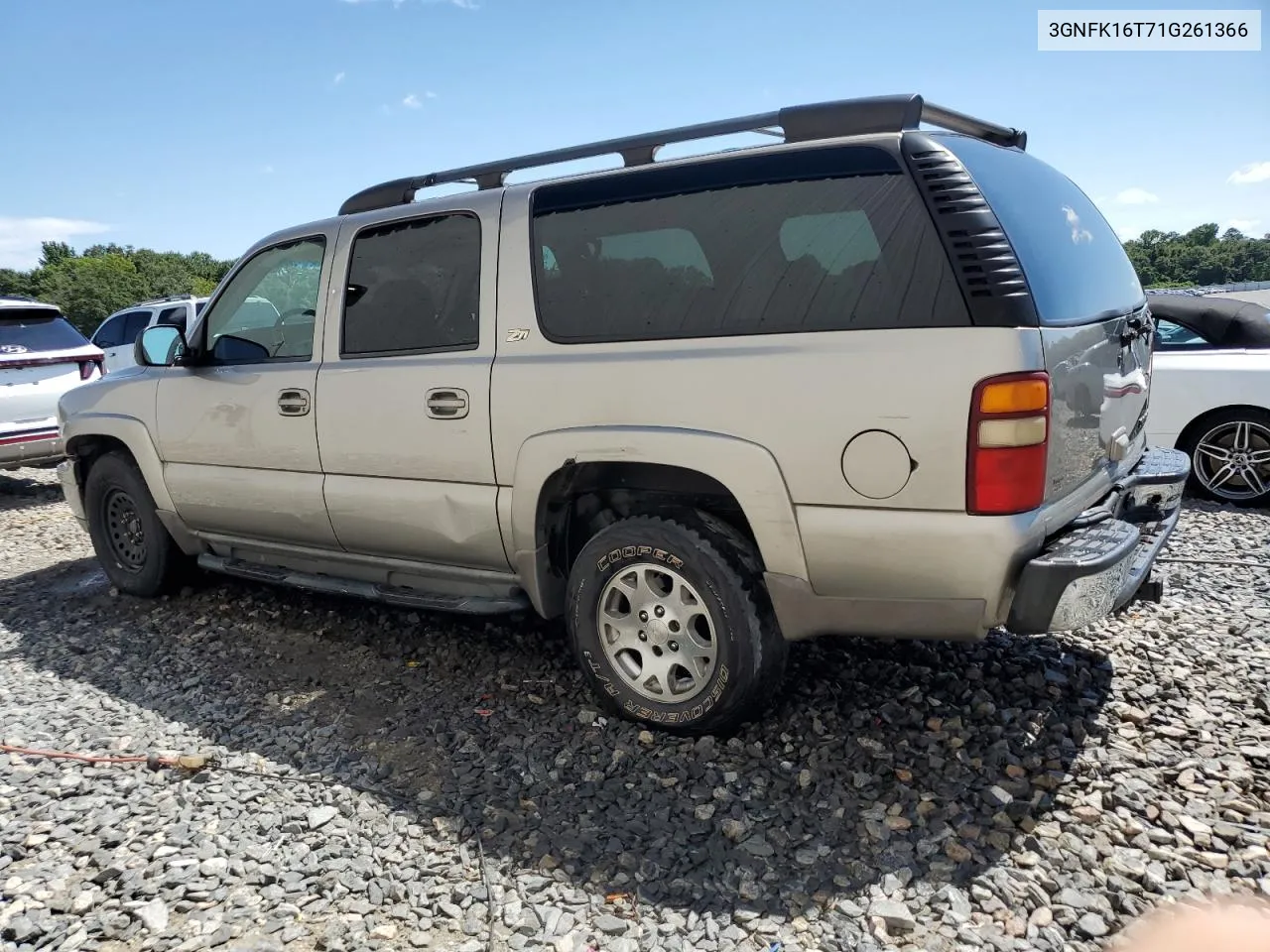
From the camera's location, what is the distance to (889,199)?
8.84 feet

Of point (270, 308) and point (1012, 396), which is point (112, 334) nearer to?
point (270, 308)

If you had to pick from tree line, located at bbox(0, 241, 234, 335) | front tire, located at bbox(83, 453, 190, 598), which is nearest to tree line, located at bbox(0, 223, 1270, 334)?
tree line, located at bbox(0, 241, 234, 335)

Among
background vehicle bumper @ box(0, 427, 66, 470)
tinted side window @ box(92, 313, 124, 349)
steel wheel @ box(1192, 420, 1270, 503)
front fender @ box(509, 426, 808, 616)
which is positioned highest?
tinted side window @ box(92, 313, 124, 349)

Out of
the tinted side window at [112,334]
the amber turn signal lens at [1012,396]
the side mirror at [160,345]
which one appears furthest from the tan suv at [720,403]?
the tinted side window at [112,334]

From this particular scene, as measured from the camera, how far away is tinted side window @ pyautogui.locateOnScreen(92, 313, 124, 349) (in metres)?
12.8

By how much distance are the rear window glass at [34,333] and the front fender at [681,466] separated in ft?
23.7

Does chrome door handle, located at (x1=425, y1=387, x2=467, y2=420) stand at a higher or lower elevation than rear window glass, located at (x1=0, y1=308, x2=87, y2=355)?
lower

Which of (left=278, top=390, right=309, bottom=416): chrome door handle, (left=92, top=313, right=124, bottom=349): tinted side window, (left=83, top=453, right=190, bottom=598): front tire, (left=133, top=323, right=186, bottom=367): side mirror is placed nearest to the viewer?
(left=278, top=390, right=309, bottom=416): chrome door handle

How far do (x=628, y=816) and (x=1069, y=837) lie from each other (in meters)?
1.30

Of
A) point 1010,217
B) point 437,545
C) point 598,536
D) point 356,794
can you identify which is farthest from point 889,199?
point 356,794

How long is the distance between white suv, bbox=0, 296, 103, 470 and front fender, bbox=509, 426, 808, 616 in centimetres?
648

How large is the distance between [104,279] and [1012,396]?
295ft

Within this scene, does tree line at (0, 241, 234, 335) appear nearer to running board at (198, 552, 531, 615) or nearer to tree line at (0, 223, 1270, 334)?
tree line at (0, 223, 1270, 334)

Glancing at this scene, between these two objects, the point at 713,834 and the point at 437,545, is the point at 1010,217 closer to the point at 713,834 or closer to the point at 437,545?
the point at 713,834
